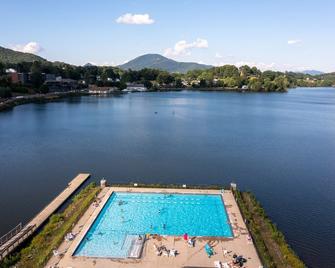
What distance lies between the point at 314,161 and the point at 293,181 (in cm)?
762

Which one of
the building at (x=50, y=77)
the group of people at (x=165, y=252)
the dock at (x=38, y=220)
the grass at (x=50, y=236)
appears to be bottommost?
the dock at (x=38, y=220)

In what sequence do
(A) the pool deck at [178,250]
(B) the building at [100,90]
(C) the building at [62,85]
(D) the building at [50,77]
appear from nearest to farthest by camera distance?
(A) the pool deck at [178,250] → (C) the building at [62,85] → (D) the building at [50,77] → (B) the building at [100,90]

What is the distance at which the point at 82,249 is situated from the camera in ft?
51.9

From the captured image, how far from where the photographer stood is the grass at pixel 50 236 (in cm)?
1477

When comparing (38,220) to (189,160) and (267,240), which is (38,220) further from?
(189,160)

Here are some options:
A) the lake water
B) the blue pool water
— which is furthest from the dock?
the blue pool water

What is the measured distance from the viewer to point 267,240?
17.1 meters

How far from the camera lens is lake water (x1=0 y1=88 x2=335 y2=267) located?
21.8 meters

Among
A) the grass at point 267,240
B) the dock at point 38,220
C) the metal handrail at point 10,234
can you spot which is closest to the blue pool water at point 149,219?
the grass at point 267,240

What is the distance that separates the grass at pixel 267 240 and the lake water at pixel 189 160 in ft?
4.42

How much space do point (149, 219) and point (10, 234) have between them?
24.3 ft

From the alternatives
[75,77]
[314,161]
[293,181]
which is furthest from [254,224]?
[75,77]

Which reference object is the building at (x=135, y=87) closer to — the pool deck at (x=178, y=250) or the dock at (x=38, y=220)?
the dock at (x=38, y=220)

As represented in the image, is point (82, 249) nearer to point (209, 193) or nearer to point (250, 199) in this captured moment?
point (209, 193)
